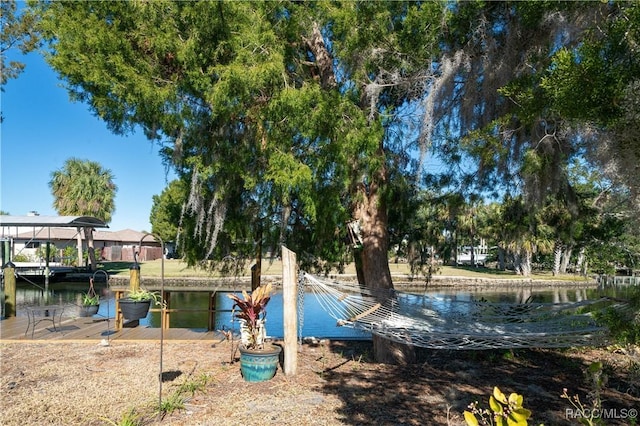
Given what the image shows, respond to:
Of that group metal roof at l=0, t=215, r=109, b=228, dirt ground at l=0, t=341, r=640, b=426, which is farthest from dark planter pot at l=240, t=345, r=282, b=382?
metal roof at l=0, t=215, r=109, b=228

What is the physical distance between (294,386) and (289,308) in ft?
2.25

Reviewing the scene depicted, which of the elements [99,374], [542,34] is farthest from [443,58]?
[99,374]

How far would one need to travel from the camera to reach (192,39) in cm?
375

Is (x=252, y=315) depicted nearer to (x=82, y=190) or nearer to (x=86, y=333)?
(x=86, y=333)

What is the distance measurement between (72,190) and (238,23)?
21.9m

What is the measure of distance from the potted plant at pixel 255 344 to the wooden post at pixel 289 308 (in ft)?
0.39

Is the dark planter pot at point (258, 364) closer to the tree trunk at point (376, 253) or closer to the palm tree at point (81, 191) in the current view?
the tree trunk at point (376, 253)

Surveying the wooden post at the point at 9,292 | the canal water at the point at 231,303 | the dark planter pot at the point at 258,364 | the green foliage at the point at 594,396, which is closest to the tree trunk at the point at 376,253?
the canal water at the point at 231,303

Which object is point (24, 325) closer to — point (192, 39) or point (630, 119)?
point (192, 39)

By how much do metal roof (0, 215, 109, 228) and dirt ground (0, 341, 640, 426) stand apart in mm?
4963

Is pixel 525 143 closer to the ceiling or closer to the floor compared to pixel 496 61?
closer to the floor

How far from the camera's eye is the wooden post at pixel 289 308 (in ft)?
13.2

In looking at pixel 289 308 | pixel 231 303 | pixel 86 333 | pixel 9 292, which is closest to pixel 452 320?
pixel 289 308

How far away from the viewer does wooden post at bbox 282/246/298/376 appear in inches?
158
